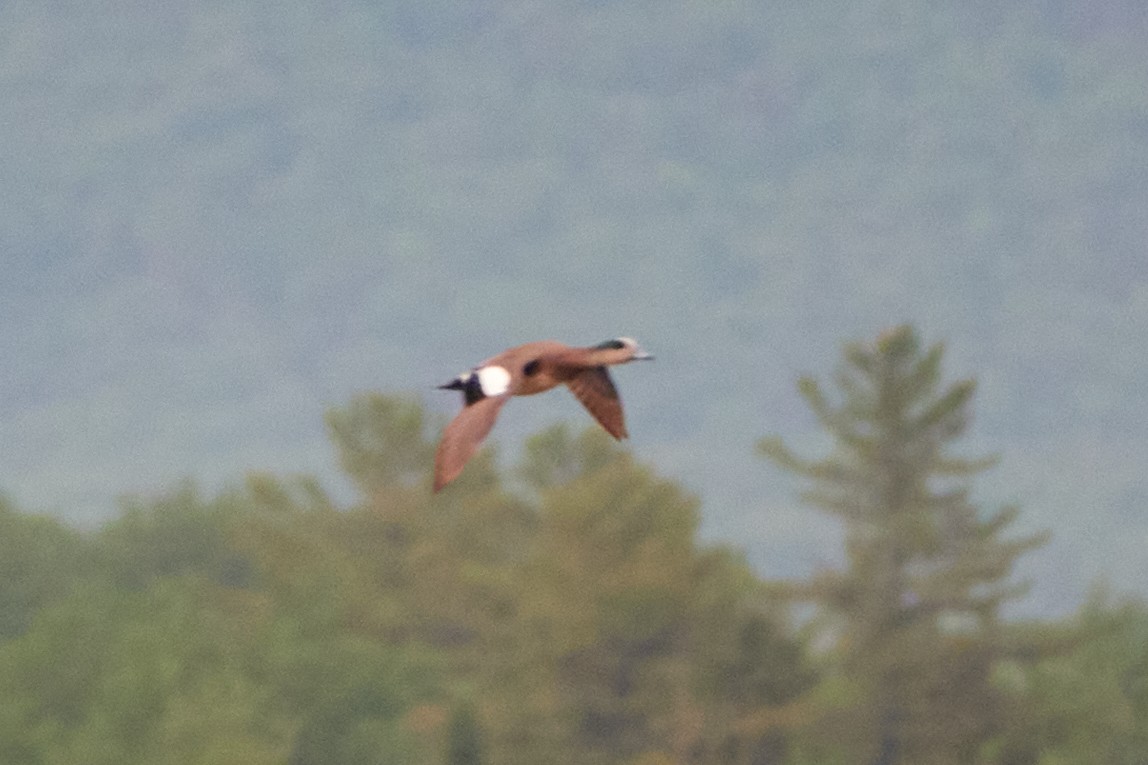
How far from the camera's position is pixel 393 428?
7262cm

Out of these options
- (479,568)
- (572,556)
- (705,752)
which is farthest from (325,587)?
(705,752)

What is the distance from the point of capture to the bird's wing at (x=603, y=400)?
148 inches

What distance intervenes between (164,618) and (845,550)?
17566 mm

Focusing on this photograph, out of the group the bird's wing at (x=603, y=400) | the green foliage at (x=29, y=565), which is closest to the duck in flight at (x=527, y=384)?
the bird's wing at (x=603, y=400)

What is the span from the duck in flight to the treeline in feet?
136

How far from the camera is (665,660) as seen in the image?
55562 mm

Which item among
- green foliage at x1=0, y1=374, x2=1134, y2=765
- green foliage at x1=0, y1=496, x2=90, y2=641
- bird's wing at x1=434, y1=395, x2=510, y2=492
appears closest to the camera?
bird's wing at x1=434, y1=395, x2=510, y2=492

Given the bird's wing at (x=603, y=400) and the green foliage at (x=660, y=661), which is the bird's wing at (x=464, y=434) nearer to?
the bird's wing at (x=603, y=400)

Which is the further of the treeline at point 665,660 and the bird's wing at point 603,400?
the treeline at point 665,660

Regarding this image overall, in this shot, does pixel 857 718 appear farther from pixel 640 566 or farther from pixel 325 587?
pixel 325 587

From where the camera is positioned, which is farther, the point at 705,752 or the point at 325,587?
the point at 325,587

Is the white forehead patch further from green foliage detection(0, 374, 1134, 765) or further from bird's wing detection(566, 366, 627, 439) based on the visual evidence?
green foliage detection(0, 374, 1134, 765)

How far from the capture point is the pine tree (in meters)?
51.8

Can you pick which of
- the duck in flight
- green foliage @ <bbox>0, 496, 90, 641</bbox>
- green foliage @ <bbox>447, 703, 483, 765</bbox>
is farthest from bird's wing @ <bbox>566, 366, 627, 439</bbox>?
green foliage @ <bbox>0, 496, 90, 641</bbox>
